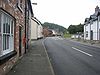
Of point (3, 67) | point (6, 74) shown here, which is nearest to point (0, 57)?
point (3, 67)

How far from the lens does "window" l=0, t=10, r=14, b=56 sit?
900 centimetres

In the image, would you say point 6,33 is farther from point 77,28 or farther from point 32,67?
point 77,28

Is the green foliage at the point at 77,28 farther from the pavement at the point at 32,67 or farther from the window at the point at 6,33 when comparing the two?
the window at the point at 6,33

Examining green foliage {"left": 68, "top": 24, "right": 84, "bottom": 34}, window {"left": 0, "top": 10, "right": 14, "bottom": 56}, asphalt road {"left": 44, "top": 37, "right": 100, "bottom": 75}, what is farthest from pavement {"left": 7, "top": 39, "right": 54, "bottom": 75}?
green foliage {"left": 68, "top": 24, "right": 84, "bottom": 34}

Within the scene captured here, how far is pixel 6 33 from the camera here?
10.1 m

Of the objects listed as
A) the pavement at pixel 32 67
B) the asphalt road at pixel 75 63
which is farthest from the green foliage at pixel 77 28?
the pavement at pixel 32 67

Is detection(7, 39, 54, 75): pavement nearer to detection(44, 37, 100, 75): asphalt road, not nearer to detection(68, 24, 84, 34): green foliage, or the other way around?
detection(44, 37, 100, 75): asphalt road

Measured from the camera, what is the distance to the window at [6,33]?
9000 mm

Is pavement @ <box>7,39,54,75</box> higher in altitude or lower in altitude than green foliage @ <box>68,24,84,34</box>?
lower

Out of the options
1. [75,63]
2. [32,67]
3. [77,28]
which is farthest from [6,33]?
[77,28]

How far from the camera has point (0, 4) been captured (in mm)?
7719

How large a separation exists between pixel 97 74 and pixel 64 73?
148cm

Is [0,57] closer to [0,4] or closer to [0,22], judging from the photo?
[0,22]

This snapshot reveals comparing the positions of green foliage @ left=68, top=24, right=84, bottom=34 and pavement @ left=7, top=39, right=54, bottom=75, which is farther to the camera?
green foliage @ left=68, top=24, right=84, bottom=34
